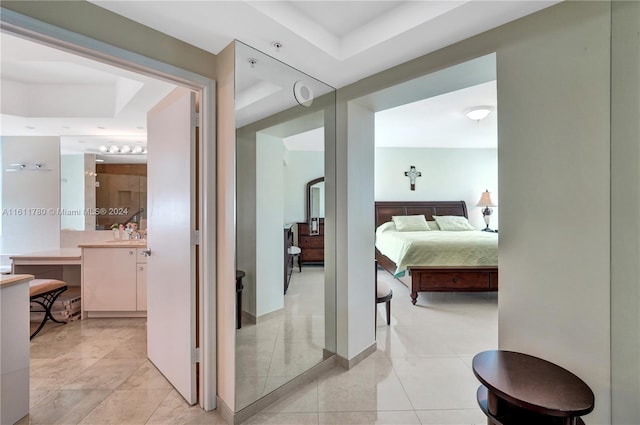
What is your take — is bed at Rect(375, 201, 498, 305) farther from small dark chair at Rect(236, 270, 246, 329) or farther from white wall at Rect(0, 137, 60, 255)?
white wall at Rect(0, 137, 60, 255)

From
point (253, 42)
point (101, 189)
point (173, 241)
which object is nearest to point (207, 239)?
point (173, 241)

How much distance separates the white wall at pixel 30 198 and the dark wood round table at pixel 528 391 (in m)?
4.86

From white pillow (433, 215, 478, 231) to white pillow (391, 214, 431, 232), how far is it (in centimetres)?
31

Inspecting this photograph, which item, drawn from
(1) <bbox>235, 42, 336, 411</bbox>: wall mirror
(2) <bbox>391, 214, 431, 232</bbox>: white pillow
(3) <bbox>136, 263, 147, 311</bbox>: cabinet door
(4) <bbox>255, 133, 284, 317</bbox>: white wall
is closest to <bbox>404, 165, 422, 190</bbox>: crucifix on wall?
(2) <bbox>391, 214, 431, 232</bbox>: white pillow

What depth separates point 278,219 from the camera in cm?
217

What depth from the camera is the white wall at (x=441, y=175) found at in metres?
6.28

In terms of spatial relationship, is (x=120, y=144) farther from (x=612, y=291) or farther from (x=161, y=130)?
(x=612, y=291)

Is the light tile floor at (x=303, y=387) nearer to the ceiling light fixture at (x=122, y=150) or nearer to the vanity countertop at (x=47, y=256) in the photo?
the vanity countertop at (x=47, y=256)

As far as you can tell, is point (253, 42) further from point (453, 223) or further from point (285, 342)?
point (453, 223)

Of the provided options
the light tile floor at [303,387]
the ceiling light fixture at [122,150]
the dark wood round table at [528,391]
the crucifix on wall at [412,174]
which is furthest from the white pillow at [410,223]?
the ceiling light fixture at [122,150]

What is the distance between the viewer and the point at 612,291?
4.08 ft

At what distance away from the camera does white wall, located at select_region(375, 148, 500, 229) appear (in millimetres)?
6281

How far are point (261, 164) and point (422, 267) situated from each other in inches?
108

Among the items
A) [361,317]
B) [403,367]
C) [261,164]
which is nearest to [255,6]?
[261,164]
